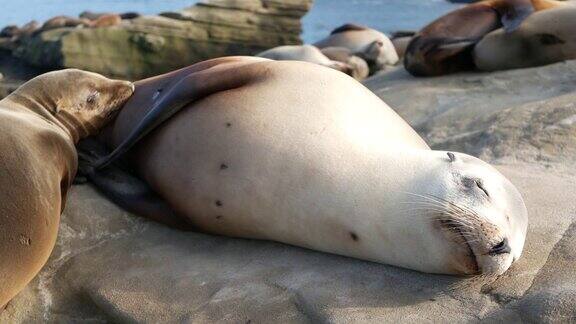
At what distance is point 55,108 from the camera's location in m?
3.73

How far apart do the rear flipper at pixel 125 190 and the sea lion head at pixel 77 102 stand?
4.6 inches

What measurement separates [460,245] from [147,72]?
8.85 metres

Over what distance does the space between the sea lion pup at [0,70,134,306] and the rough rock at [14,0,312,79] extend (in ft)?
22.5

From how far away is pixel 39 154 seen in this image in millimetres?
3062

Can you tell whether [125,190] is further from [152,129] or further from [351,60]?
[351,60]

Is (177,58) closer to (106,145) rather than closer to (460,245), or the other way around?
(106,145)

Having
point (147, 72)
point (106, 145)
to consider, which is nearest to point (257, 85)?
point (106, 145)

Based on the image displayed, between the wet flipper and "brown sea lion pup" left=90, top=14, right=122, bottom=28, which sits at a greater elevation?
the wet flipper

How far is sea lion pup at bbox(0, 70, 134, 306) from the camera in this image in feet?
8.90

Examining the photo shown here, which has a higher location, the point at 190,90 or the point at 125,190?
the point at 190,90

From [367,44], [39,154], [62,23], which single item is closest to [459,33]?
[367,44]

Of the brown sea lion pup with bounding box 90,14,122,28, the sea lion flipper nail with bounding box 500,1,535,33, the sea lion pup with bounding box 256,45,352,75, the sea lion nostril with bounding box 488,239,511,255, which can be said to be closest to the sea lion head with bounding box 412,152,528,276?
the sea lion nostril with bounding box 488,239,511,255

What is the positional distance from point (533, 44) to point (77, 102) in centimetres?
369

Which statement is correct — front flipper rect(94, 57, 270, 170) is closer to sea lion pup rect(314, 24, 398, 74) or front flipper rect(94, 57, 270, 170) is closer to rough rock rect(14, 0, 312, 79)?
sea lion pup rect(314, 24, 398, 74)
